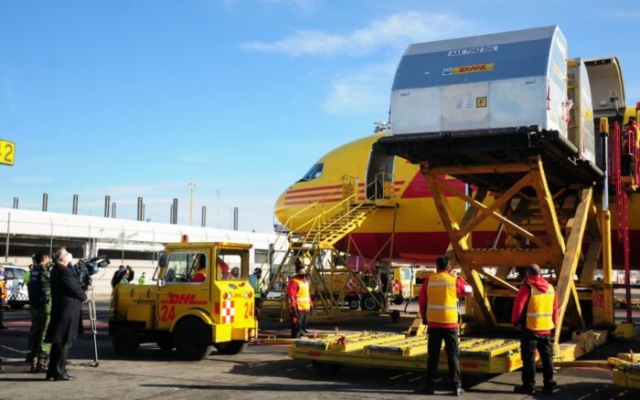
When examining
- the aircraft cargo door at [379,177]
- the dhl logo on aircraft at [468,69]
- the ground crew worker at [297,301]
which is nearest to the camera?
the dhl logo on aircraft at [468,69]

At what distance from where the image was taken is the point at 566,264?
11.1 metres

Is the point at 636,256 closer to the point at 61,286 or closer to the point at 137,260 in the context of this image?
the point at 61,286

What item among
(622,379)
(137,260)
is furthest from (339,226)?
(137,260)

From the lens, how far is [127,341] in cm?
1173

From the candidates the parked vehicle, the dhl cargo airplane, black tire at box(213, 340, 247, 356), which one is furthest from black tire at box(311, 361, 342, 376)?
the parked vehicle

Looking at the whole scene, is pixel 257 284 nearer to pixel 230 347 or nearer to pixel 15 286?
pixel 230 347

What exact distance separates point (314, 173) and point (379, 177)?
2.62 m

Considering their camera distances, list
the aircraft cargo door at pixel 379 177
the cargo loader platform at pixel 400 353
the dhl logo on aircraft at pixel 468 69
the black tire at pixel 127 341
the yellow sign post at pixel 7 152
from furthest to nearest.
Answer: the aircraft cargo door at pixel 379 177 < the yellow sign post at pixel 7 152 < the black tire at pixel 127 341 < the dhl logo on aircraft at pixel 468 69 < the cargo loader platform at pixel 400 353

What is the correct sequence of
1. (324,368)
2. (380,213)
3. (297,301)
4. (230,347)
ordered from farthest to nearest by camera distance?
(380,213) < (297,301) < (230,347) < (324,368)

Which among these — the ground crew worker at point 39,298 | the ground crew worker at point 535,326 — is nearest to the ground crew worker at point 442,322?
the ground crew worker at point 535,326

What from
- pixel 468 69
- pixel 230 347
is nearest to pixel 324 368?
pixel 230 347

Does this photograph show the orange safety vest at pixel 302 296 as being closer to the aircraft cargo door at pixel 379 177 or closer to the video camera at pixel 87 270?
the video camera at pixel 87 270

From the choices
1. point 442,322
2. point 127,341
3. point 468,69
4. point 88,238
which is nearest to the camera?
point 442,322

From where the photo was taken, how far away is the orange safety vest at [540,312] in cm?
822
